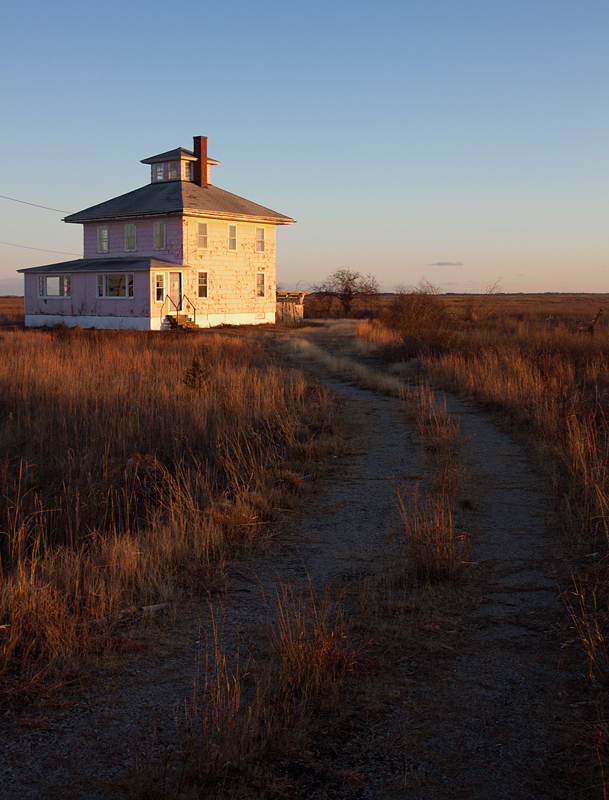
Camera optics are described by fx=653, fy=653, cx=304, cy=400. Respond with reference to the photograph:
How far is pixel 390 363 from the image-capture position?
1927 cm

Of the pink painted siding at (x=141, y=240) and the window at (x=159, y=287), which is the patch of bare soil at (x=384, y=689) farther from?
the pink painted siding at (x=141, y=240)

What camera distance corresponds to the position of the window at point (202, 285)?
3185cm

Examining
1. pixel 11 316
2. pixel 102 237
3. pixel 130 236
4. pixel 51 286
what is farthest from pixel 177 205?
pixel 11 316

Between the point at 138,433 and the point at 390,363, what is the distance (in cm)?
1117

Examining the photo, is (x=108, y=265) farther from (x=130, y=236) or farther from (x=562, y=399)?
(x=562, y=399)

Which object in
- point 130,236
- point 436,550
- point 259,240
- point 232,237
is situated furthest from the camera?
point 259,240

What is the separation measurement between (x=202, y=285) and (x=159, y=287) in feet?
9.07

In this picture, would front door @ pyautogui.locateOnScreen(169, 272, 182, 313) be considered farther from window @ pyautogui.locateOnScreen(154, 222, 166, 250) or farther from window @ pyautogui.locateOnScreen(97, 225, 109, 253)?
window @ pyautogui.locateOnScreen(97, 225, 109, 253)

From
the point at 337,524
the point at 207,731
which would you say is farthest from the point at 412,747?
the point at 337,524

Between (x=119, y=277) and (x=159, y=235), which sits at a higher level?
(x=159, y=235)

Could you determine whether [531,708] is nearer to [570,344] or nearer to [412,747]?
[412,747]

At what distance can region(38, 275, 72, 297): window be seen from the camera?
32500 mm

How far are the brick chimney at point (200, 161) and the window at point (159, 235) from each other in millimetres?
4160

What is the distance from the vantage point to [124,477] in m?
7.89
